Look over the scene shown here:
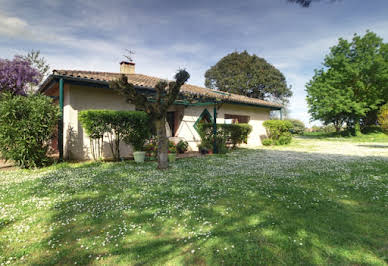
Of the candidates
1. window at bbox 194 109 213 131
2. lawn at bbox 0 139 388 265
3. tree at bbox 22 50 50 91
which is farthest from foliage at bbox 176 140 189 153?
tree at bbox 22 50 50 91

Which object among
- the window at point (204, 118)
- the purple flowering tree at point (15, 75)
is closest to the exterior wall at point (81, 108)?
the window at point (204, 118)

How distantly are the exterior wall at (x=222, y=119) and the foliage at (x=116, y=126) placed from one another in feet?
12.3

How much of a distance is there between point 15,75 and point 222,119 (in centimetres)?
1461

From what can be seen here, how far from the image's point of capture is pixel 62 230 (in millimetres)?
2680

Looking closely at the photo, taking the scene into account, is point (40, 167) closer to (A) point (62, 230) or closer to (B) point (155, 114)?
(B) point (155, 114)

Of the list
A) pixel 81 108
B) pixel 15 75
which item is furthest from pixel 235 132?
pixel 15 75

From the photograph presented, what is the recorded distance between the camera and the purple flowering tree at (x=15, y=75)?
1306 centimetres

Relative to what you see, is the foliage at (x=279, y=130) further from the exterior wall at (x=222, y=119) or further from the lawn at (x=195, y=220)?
the lawn at (x=195, y=220)

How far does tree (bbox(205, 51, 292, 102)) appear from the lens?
3303 cm

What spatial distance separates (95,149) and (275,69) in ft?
112

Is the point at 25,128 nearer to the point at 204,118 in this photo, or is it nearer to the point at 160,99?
the point at 160,99

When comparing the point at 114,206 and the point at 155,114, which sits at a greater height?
the point at 155,114

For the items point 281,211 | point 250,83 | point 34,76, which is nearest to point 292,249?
point 281,211

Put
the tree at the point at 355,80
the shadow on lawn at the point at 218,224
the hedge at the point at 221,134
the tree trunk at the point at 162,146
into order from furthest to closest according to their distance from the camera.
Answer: the tree at the point at 355,80 → the hedge at the point at 221,134 → the tree trunk at the point at 162,146 → the shadow on lawn at the point at 218,224
